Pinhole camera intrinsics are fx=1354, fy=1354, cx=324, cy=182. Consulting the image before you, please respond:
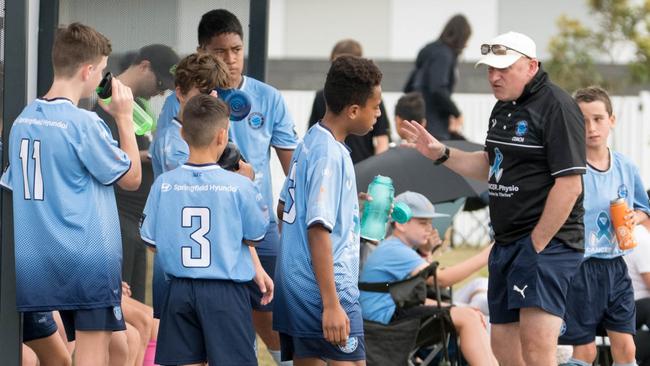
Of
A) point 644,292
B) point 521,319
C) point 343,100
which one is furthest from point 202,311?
point 644,292

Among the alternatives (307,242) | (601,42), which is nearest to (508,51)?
(307,242)

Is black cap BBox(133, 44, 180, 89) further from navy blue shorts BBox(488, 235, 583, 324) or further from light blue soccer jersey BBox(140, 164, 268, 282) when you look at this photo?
navy blue shorts BBox(488, 235, 583, 324)

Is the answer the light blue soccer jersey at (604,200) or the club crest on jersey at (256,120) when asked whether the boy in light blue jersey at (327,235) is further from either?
the light blue soccer jersey at (604,200)

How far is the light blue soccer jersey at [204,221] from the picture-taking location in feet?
18.9

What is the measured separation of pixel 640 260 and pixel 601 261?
2.94ft

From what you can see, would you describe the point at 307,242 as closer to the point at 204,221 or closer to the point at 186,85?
the point at 204,221

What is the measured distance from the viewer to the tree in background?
78.1 feet

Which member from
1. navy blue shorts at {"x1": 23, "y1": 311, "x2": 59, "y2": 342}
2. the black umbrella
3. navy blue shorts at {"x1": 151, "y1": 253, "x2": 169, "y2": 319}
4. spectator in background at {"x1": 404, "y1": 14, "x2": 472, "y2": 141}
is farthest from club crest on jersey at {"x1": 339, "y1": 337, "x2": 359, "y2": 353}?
spectator in background at {"x1": 404, "y1": 14, "x2": 472, "y2": 141}

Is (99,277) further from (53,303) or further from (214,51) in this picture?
(214,51)

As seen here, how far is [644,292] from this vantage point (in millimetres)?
8562

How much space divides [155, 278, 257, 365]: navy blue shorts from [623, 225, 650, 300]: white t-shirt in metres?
3.48

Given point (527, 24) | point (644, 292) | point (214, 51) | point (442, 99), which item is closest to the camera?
point (214, 51)

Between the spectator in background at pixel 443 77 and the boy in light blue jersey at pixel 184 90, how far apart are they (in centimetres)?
631

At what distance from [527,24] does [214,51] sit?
2425cm
